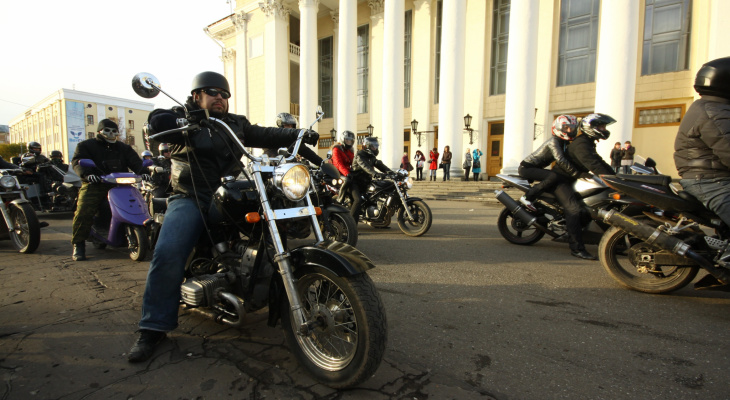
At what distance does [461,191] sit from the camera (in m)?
14.5

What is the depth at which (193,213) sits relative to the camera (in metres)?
2.47

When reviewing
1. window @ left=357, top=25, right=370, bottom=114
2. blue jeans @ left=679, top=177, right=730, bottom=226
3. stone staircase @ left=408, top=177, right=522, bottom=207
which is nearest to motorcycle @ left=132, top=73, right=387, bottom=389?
blue jeans @ left=679, top=177, right=730, bottom=226

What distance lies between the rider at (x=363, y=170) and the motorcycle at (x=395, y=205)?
5.2 inches

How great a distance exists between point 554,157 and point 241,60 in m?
30.0

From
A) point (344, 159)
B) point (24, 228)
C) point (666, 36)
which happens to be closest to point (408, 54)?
point (666, 36)

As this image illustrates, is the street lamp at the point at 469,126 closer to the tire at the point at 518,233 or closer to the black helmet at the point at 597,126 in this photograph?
the tire at the point at 518,233

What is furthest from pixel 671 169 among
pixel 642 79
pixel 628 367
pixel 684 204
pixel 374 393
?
pixel 374 393

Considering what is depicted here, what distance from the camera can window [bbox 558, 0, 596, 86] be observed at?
1748cm

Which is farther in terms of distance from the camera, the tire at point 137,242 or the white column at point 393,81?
the white column at point 393,81

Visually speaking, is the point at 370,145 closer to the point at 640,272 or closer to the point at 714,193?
the point at 640,272

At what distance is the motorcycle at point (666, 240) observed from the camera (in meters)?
2.91

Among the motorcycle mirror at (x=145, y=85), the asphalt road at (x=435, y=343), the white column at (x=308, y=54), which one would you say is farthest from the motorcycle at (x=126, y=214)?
the white column at (x=308, y=54)

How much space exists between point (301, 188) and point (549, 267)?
3497 mm

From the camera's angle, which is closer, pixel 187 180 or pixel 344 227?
pixel 187 180
